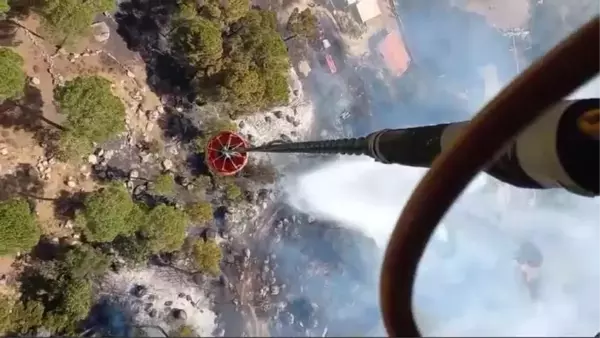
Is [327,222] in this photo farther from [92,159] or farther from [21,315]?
[21,315]

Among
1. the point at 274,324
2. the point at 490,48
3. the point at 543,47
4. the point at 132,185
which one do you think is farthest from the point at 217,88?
the point at 543,47

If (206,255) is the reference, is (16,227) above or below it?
below

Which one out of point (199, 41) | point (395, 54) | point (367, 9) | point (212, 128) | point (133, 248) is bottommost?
point (133, 248)

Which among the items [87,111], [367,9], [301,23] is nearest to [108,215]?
[87,111]

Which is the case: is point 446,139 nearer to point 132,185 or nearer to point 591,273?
point 132,185

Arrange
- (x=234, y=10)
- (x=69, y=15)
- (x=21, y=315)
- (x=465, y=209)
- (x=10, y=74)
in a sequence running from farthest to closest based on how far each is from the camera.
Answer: (x=465, y=209)
(x=234, y=10)
(x=21, y=315)
(x=69, y=15)
(x=10, y=74)

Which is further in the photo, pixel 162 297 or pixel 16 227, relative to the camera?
pixel 162 297

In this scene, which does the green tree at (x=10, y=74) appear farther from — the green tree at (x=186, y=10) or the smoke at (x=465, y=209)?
the smoke at (x=465, y=209)
